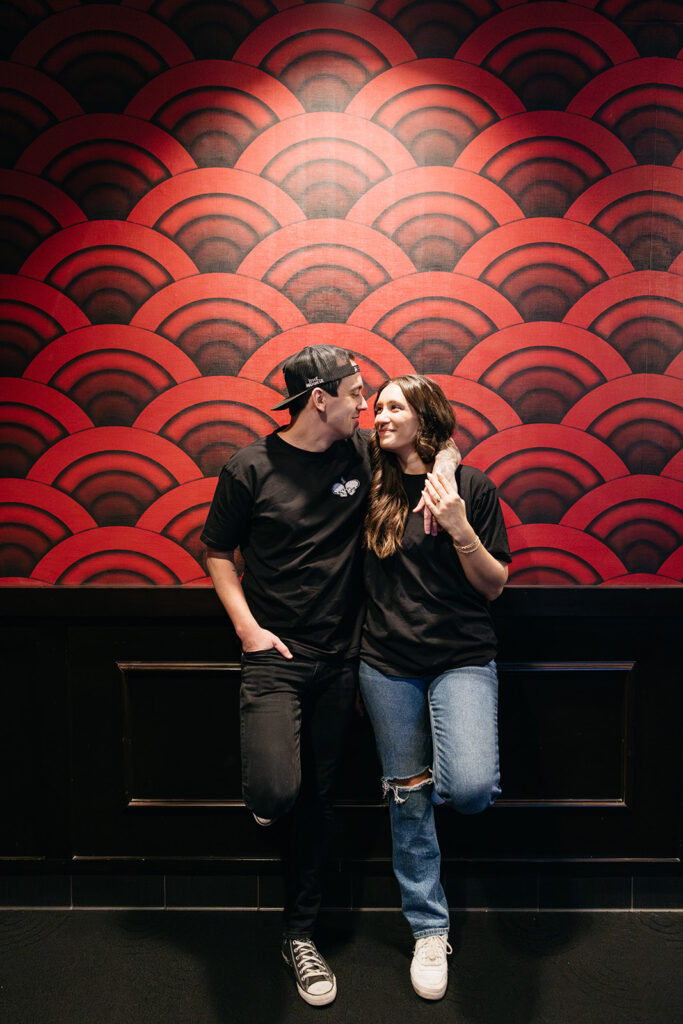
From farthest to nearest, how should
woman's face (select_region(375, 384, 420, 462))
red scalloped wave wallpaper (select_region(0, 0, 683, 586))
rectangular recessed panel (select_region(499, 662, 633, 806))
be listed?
rectangular recessed panel (select_region(499, 662, 633, 806)) → red scalloped wave wallpaper (select_region(0, 0, 683, 586)) → woman's face (select_region(375, 384, 420, 462))

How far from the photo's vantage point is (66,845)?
2.28 m

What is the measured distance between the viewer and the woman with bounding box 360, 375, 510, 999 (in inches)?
70.2

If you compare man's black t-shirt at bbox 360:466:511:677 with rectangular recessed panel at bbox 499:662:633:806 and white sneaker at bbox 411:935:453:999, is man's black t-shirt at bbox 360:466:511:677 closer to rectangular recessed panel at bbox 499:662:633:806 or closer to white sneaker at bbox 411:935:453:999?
rectangular recessed panel at bbox 499:662:633:806

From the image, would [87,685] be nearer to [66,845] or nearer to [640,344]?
[66,845]

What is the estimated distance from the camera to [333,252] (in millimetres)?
2168

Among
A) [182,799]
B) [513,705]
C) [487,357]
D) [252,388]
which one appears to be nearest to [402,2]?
[487,357]

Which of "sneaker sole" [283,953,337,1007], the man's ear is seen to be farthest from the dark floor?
the man's ear

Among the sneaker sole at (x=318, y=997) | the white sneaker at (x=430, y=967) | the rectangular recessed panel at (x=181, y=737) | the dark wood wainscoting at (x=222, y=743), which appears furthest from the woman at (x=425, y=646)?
the rectangular recessed panel at (x=181, y=737)

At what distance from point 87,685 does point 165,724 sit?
0.99 ft

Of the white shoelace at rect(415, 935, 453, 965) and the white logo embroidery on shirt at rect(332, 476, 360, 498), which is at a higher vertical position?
the white logo embroidery on shirt at rect(332, 476, 360, 498)

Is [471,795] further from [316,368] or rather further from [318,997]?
[316,368]

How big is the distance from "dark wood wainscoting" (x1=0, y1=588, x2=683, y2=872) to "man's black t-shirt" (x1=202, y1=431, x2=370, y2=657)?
44 cm

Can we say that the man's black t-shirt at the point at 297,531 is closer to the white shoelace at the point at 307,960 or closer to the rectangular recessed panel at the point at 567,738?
the rectangular recessed panel at the point at 567,738

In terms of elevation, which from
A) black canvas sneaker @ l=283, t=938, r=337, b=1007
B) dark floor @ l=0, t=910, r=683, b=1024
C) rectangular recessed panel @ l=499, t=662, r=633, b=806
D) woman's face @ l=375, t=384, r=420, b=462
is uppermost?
woman's face @ l=375, t=384, r=420, b=462
